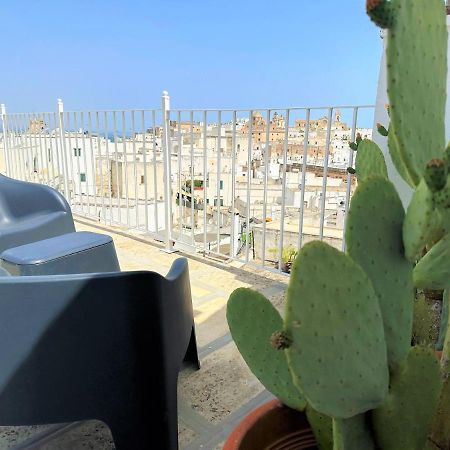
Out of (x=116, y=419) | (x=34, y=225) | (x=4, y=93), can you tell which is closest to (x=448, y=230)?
(x=116, y=419)

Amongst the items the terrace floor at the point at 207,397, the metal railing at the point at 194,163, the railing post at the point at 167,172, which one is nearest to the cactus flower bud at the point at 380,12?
the terrace floor at the point at 207,397

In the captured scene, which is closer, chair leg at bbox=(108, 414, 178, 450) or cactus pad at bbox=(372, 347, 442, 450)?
cactus pad at bbox=(372, 347, 442, 450)

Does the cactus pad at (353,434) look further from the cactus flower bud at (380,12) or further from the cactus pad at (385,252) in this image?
the cactus flower bud at (380,12)

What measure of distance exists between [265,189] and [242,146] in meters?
0.68

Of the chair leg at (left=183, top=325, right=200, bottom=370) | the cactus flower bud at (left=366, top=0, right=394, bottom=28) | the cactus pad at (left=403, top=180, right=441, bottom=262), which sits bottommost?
the chair leg at (left=183, top=325, right=200, bottom=370)

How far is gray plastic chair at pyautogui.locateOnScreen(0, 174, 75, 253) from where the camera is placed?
232 centimetres

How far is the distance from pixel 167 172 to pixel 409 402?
296 centimetres

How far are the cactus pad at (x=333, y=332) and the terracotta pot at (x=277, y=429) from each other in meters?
0.37

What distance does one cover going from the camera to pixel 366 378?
0.64m

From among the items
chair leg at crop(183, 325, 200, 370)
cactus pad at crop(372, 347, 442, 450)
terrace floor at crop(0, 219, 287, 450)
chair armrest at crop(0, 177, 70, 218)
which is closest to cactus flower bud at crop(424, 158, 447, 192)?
cactus pad at crop(372, 347, 442, 450)

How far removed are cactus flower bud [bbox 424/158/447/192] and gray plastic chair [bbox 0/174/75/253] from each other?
2.33m

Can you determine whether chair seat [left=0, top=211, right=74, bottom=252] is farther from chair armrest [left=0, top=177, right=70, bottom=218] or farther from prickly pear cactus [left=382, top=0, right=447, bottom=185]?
prickly pear cactus [left=382, top=0, right=447, bottom=185]

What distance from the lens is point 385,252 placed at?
692 millimetres

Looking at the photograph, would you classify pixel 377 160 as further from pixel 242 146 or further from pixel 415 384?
pixel 242 146
